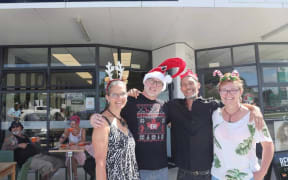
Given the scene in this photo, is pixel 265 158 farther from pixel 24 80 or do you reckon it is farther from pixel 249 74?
pixel 24 80

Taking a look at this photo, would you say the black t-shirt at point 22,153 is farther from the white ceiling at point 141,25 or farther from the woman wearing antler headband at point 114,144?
the woman wearing antler headband at point 114,144

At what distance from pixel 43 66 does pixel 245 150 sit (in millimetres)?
5336

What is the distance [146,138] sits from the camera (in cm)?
195

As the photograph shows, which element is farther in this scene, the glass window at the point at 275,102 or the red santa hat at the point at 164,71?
the glass window at the point at 275,102

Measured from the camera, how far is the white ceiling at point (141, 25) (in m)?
3.74

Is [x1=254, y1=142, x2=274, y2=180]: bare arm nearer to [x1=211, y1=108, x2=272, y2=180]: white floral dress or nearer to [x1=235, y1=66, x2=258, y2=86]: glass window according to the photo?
[x1=211, y1=108, x2=272, y2=180]: white floral dress

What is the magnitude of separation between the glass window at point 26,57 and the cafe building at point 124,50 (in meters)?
0.03

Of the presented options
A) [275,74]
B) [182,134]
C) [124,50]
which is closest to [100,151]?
[182,134]

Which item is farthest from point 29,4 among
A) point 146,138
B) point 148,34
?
point 146,138

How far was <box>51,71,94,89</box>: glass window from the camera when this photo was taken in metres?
5.48

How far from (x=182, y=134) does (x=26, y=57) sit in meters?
5.20

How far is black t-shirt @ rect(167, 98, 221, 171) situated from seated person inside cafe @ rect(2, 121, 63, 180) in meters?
2.49

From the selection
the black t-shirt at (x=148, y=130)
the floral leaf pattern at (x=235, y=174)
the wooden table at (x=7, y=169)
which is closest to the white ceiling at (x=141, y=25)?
the black t-shirt at (x=148, y=130)

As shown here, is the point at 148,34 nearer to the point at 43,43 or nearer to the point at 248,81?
the point at 43,43
